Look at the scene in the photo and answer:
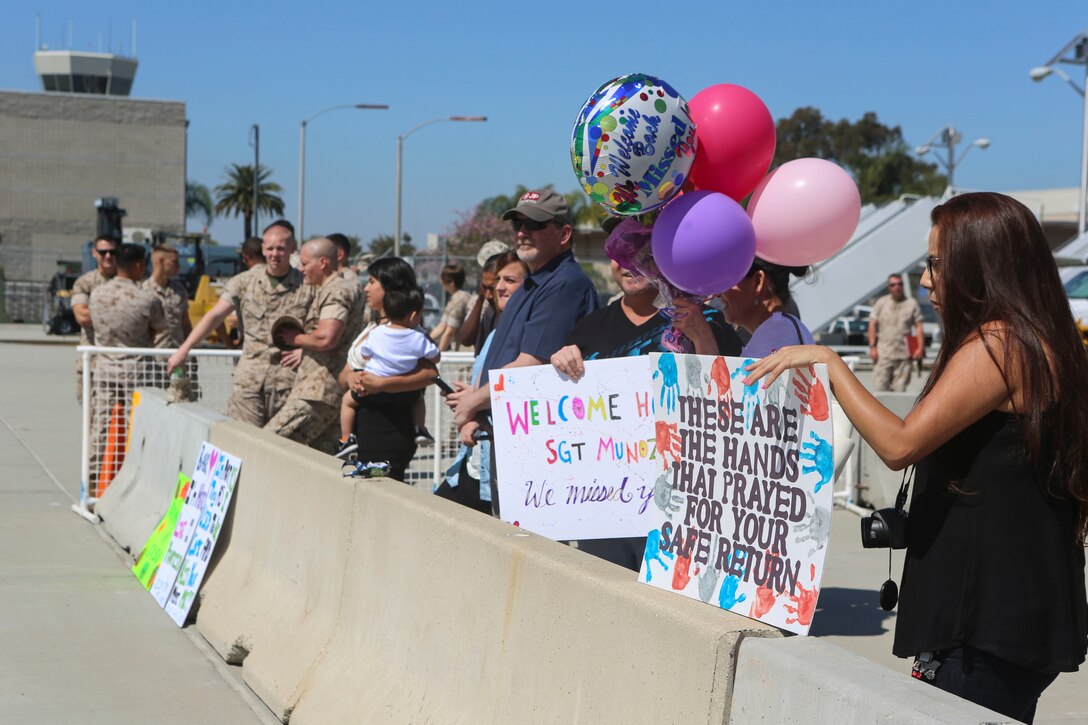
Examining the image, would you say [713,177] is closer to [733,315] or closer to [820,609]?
[733,315]

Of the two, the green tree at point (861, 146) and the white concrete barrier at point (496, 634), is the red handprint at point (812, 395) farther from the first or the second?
the green tree at point (861, 146)

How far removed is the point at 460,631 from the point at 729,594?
115 centimetres

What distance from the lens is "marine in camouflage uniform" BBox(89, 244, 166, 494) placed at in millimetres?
9570

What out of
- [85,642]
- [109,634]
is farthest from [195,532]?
[85,642]

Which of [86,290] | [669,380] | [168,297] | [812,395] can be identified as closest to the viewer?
[812,395]

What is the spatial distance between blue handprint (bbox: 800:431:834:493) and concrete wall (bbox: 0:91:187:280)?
73.3m

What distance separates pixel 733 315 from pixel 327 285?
416cm

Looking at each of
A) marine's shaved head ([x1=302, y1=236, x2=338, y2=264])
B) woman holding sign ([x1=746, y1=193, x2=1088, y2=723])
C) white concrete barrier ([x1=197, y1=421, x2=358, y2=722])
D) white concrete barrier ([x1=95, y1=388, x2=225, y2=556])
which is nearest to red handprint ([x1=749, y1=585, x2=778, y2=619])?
woman holding sign ([x1=746, y1=193, x2=1088, y2=723])

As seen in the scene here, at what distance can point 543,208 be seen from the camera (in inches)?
223

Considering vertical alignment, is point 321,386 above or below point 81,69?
below

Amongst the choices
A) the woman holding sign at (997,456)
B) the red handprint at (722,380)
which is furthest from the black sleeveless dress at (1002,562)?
the red handprint at (722,380)

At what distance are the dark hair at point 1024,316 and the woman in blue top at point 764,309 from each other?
141 centimetres

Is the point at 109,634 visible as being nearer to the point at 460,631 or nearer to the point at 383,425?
Result: the point at 383,425

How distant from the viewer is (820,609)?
704 centimetres
